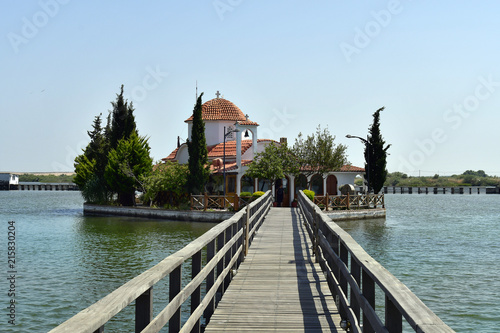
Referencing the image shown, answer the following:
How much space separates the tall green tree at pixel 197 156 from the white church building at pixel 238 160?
7.21ft

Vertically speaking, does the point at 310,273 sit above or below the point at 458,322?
above

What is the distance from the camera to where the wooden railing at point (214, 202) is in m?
38.4

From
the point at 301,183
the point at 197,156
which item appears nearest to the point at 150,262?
the point at 197,156

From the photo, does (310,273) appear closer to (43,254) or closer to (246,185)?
(43,254)

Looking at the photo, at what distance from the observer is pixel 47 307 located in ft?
44.7

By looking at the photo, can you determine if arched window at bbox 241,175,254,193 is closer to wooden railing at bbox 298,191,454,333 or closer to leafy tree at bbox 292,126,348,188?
leafy tree at bbox 292,126,348,188

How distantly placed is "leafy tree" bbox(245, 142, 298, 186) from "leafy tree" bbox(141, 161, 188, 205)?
196 inches

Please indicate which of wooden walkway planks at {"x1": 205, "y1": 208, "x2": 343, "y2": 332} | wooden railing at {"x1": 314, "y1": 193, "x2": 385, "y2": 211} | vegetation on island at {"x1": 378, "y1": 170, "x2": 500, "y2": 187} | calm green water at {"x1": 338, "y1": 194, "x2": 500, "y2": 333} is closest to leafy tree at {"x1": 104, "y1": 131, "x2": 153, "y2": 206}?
wooden railing at {"x1": 314, "y1": 193, "x2": 385, "y2": 211}

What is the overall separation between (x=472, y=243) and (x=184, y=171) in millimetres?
21187

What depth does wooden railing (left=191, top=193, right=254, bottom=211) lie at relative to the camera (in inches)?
1512

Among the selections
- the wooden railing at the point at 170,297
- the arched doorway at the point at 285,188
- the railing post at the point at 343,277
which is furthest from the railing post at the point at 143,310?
the arched doorway at the point at 285,188

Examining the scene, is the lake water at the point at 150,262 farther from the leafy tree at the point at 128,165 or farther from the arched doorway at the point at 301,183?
the arched doorway at the point at 301,183

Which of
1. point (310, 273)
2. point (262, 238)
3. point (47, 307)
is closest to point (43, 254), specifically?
point (47, 307)

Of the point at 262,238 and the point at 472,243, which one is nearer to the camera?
the point at 262,238
